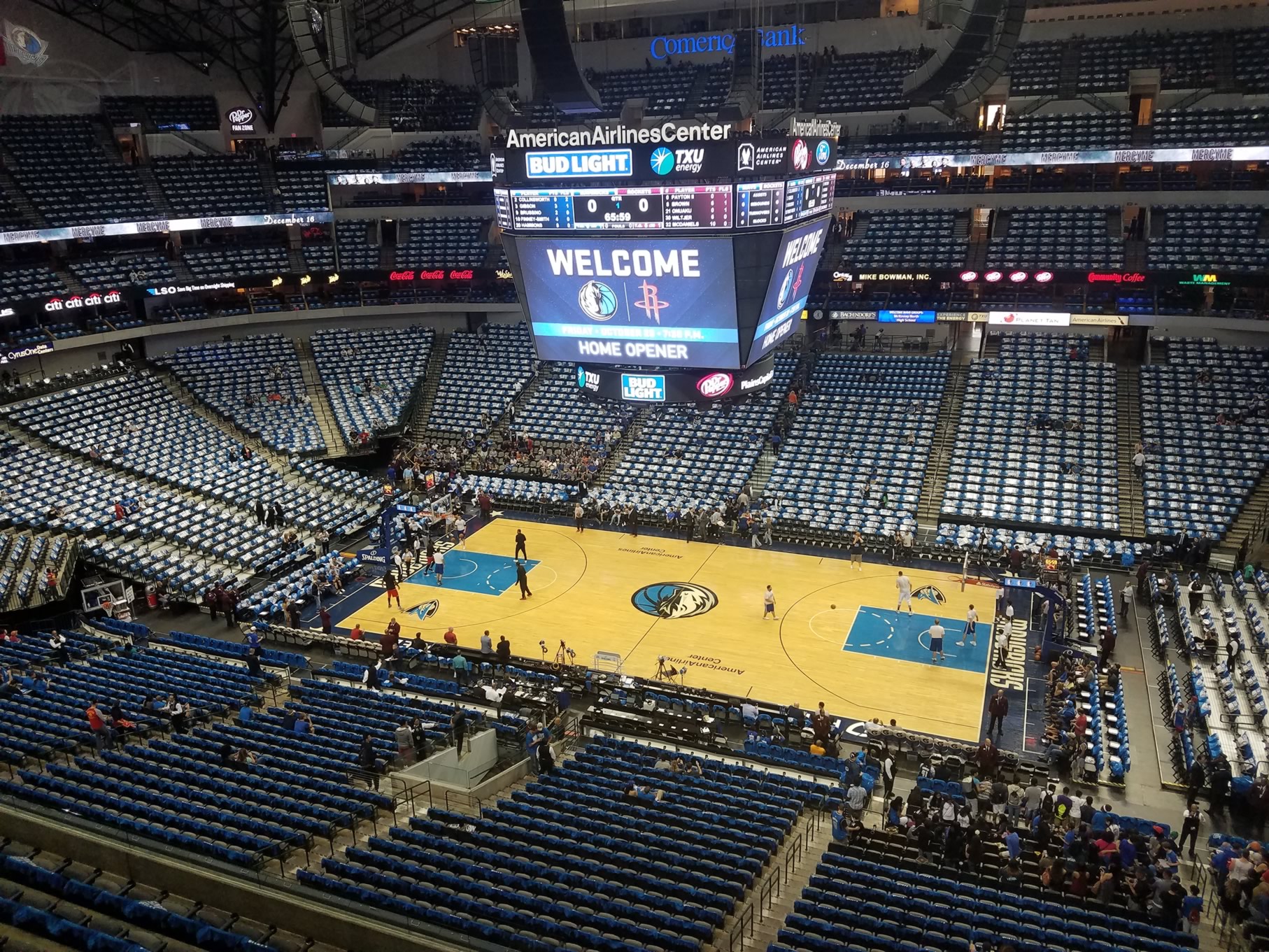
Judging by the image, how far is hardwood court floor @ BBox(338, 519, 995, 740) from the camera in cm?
2175

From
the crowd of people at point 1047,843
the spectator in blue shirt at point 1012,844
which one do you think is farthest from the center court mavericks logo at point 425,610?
the spectator in blue shirt at point 1012,844

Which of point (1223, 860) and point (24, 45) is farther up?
point (24, 45)

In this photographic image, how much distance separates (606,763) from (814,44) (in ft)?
130

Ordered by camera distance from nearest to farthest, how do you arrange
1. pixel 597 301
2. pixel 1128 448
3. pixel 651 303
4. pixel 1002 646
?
pixel 651 303 < pixel 597 301 < pixel 1002 646 < pixel 1128 448

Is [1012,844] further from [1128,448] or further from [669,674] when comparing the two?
[1128,448]

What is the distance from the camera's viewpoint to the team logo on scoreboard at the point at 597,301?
1980cm

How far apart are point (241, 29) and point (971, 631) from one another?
44.4 meters

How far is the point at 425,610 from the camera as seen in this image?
1046 inches

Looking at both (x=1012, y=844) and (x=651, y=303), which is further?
(x=651, y=303)

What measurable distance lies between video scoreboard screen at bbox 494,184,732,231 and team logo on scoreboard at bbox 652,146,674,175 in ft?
1.01

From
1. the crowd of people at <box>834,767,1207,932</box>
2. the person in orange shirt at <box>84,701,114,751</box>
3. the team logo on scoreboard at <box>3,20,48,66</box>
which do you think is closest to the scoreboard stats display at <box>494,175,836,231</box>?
the crowd of people at <box>834,767,1207,932</box>

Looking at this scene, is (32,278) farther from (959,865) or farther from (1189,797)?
(1189,797)

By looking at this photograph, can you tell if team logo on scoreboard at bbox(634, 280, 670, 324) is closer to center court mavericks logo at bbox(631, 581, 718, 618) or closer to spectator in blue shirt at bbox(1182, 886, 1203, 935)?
center court mavericks logo at bbox(631, 581, 718, 618)

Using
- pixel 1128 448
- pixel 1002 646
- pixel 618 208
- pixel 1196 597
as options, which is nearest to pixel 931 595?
pixel 1002 646
